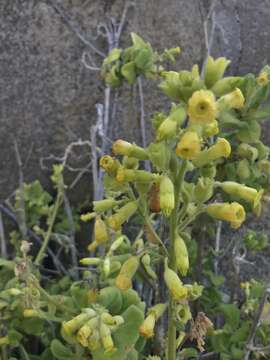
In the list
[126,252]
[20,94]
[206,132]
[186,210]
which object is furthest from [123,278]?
[20,94]

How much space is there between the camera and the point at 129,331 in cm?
113

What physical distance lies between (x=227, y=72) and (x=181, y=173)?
1.01 metres

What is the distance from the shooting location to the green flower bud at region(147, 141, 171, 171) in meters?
0.92

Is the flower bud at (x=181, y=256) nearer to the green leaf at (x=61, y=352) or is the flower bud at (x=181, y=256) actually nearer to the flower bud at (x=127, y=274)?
the flower bud at (x=127, y=274)

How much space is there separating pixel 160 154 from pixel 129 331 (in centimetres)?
35

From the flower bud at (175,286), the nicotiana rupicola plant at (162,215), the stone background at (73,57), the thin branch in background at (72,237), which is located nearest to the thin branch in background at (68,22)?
the stone background at (73,57)

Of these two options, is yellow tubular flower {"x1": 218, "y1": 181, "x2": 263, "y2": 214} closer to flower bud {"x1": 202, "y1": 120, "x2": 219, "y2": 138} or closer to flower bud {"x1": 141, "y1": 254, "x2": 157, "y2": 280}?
flower bud {"x1": 202, "y1": 120, "x2": 219, "y2": 138}

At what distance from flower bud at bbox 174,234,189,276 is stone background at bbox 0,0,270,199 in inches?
36.0

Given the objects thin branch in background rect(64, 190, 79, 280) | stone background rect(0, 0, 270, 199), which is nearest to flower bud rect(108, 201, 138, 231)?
thin branch in background rect(64, 190, 79, 280)

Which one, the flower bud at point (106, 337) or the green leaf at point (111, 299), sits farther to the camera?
the green leaf at point (111, 299)

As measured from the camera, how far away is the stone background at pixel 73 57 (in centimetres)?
187

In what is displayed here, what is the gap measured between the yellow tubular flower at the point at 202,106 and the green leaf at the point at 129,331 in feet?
1.39

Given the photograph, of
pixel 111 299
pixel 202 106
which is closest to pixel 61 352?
pixel 111 299

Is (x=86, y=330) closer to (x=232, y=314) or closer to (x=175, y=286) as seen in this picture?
(x=175, y=286)
